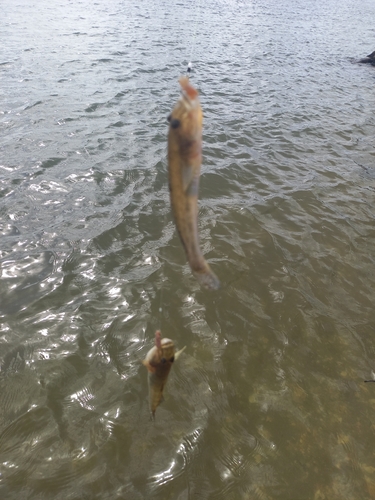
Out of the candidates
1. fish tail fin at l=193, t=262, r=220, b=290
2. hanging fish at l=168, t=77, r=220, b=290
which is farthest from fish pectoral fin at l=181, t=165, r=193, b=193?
fish tail fin at l=193, t=262, r=220, b=290

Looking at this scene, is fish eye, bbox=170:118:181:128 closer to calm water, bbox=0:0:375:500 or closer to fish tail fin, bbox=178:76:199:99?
fish tail fin, bbox=178:76:199:99

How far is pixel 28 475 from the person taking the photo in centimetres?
341

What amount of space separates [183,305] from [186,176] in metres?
3.42

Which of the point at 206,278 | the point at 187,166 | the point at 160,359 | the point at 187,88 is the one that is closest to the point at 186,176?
the point at 187,166

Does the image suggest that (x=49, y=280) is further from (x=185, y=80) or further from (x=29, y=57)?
(x=29, y=57)

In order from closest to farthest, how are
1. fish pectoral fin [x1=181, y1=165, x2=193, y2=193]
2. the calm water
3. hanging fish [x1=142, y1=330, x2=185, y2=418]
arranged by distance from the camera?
fish pectoral fin [x1=181, y1=165, x2=193, y2=193] → hanging fish [x1=142, y1=330, x2=185, y2=418] → the calm water

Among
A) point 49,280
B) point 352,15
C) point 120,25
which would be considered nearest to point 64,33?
point 120,25

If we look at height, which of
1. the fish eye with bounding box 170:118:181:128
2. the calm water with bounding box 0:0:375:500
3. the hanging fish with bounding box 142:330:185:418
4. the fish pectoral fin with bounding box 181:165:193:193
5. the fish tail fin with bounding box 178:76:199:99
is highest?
the fish tail fin with bounding box 178:76:199:99

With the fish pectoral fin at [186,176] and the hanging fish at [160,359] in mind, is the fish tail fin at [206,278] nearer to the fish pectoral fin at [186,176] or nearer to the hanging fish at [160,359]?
the fish pectoral fin at [186,176]

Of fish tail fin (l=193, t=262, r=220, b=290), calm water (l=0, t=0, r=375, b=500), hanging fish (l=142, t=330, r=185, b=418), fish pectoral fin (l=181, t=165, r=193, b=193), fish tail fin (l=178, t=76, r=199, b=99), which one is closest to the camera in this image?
fish tail fin (l=178, t=76, r=199, b=99)

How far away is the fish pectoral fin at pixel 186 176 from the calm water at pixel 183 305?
285 centimetres

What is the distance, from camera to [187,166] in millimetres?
1946

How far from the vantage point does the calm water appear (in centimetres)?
356

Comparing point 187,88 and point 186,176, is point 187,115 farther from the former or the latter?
point 186,176
